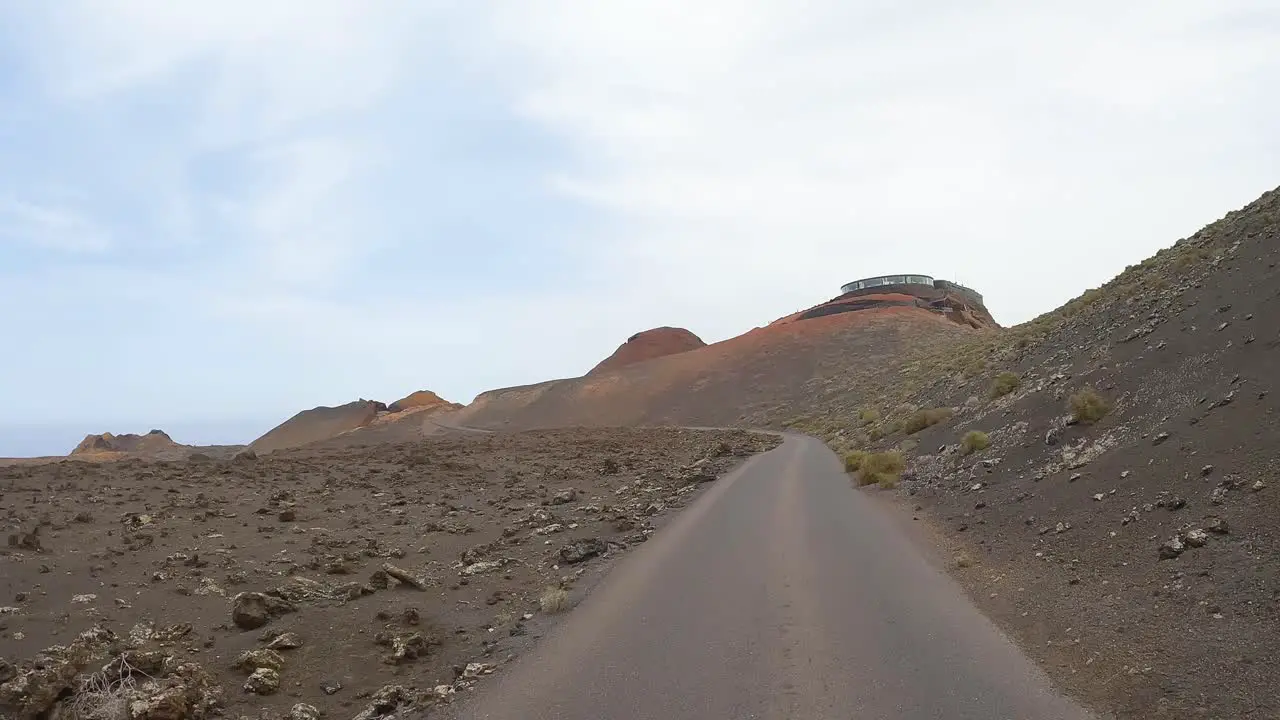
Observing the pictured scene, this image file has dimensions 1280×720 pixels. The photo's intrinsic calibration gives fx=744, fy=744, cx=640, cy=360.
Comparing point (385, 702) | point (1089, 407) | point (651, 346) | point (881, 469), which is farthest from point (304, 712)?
point (651, 346)

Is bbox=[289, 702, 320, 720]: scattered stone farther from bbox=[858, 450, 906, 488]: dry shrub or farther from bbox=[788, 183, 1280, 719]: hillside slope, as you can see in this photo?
bbox=[858, 450, 906, 488]: dry shrub

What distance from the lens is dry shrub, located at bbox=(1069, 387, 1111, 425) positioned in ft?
50.5

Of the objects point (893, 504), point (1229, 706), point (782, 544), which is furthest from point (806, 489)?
point (1229, 706)

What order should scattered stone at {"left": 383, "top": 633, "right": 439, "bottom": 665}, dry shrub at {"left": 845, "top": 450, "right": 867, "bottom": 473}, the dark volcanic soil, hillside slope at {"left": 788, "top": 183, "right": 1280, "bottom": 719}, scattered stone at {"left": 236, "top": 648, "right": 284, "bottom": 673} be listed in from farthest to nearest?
dry shrub at {"left": 845, "top": 450, "right": 867, "bottom": 473}
scattered stone at {"left": 383, "top": 633, "right": 439, "bottom": 665}
scattered stone at {"left": 236, "top": 648, "right": 284, "bottom": 673}
the dark volcanic soil
hillside slope at {"left": 788, "top": 183, "right": 1280, "bottom": 719}

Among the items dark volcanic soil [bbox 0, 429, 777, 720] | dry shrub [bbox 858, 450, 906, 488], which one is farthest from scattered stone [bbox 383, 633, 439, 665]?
dry shrub [bbox 858, 450, 906, 488]

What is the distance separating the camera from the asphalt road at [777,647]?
7121mm

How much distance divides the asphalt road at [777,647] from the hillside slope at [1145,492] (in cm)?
70

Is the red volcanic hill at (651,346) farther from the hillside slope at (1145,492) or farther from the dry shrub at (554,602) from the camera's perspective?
the dry shrub at (554,602)

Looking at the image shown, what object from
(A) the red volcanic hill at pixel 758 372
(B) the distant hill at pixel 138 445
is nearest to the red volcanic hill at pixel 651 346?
(A) the red volcanic hill at pixel 758 372

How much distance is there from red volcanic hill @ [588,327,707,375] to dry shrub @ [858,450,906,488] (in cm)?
9320

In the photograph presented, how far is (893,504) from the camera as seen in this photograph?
734 inches

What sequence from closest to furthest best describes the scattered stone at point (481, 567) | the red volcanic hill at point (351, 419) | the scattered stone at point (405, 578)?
the scattered stone at point (405, 578) → the scattered stone at point (481, 567) → the red volcanic hill at point (351, 419)

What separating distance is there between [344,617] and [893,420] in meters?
27.5

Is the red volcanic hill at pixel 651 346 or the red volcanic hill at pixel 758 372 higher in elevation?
the red volcanic hill at pixel 651 346
